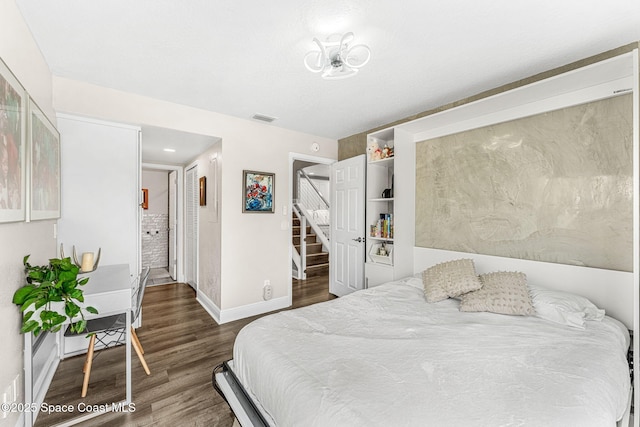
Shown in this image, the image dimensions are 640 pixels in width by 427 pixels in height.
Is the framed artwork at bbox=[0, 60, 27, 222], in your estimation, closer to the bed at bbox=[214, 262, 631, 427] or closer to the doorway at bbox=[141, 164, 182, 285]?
the bed at bbox=[214, 262, 631, 427]

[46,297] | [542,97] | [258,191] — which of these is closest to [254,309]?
[258,191]

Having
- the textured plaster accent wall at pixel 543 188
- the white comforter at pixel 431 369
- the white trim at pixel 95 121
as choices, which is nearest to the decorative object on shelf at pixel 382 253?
the textured plaster accent wall at pixel 543 188

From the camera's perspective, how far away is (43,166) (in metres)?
1.86

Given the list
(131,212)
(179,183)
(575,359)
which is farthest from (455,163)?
(179,183)

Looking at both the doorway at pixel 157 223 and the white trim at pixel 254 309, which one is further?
the doorway at pixel 157 223

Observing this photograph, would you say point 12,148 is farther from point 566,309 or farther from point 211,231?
point 566,309

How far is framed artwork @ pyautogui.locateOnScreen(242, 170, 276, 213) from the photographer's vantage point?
3420mm

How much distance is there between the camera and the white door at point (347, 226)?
12.3 ft

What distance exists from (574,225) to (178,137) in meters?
3.99

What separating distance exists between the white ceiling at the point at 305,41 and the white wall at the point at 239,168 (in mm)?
189

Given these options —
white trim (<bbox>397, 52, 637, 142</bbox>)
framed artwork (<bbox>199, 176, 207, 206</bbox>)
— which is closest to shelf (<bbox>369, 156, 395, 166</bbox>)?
white trim (<bbox>397, 52, 637, 142</bbox>)

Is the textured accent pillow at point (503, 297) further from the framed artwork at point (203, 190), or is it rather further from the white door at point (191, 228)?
the white door at point (191, 228)

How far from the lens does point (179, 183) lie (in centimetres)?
504

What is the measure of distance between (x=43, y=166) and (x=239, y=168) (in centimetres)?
178
